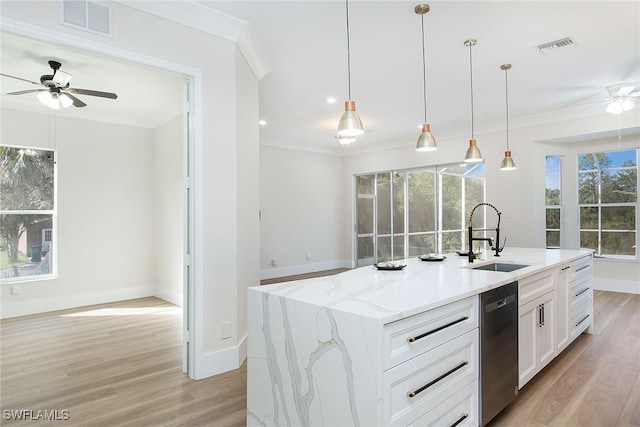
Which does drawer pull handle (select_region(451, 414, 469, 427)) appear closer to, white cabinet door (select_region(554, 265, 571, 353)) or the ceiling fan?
white cabinet door (select_region(554, 265, 571, 353))

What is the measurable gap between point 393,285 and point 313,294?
1.69 feet

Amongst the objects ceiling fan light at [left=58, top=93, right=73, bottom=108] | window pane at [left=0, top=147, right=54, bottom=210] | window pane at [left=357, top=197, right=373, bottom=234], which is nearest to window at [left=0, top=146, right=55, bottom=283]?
window pane at [left=0, top=147, right=54, bottom=210]

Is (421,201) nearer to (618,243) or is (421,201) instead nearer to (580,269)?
(618,243)

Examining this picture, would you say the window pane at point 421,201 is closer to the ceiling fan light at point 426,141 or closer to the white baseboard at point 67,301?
the ceiling fan light at point 426,141

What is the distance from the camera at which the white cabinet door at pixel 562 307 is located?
9.92 feet

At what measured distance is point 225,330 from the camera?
2.94 meters

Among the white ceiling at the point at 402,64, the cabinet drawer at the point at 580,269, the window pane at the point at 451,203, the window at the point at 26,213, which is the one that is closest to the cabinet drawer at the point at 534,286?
the cabinet drawer at the point at 580,269

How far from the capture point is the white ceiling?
2.83 metres

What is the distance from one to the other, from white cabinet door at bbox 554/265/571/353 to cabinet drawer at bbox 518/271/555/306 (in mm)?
177

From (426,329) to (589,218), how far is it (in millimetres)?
6048

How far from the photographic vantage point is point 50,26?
2205 mm

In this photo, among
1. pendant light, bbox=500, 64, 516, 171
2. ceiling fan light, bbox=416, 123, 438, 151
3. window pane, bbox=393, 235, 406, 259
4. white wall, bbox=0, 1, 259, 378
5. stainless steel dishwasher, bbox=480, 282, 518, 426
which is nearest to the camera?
stainless steel dishwasher, bbox=480, 282, 518, 426

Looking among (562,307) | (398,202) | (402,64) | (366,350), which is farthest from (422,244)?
(366,350)

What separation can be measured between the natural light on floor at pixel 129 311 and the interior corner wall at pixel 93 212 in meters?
0.46
